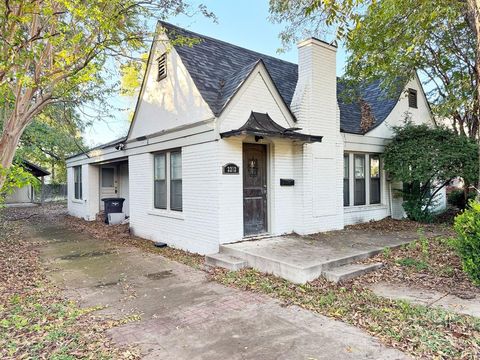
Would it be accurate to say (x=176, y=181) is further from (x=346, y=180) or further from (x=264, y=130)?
(x=346, y=180)

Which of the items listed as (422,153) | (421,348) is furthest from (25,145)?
(421,348)

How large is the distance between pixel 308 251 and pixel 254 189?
2109 millimetres

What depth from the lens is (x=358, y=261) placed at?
246 inches

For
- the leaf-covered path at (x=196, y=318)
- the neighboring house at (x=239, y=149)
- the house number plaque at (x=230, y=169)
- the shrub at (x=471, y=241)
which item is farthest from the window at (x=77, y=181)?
the shrub at (x=471, y=241)

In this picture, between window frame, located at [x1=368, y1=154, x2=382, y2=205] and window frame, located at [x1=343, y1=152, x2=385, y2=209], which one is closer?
window frame, located at [x1=343, y1=152, x2=385, y2=209]

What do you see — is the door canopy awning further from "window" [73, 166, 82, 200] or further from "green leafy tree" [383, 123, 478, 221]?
"window" [73, 166, 82, 200]

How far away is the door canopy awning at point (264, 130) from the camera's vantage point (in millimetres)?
6711

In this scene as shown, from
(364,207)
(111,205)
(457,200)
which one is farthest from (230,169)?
(457,200)

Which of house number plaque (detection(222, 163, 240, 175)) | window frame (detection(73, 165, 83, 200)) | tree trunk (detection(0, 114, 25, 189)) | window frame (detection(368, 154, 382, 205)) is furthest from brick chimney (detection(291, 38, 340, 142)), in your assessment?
window frame (detection(73, 165, 83, 200))

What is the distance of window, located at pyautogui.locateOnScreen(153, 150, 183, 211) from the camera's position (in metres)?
8.65

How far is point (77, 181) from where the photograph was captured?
16.3 meters

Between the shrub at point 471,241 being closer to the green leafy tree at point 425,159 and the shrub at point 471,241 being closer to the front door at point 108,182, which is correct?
the green leafy tree at point 425,159

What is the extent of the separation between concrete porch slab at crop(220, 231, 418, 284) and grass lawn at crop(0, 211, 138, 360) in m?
2.88

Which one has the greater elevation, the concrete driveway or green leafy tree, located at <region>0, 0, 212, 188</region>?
green leafy tree, located at <region>0, 0, 212, 188</region>
